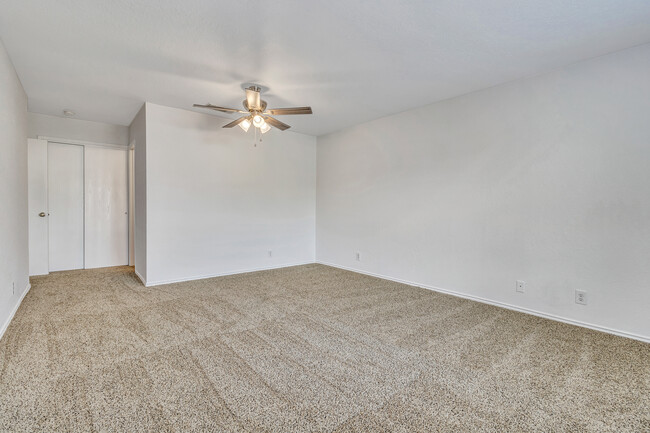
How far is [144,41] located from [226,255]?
304 cm

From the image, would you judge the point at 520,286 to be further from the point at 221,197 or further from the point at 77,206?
the point at 77,206

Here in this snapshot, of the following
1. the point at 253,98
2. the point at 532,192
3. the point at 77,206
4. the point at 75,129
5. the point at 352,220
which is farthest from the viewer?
the point at 352,220

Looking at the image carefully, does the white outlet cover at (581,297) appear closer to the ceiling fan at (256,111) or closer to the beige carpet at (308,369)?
the beige carpet at (308,369)

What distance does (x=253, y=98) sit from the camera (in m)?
3.22

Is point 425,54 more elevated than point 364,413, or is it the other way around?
point 425,54

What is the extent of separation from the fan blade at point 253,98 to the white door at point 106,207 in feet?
10.9

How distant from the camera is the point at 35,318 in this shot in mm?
2791

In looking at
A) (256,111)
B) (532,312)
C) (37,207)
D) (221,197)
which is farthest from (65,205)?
(532,312)

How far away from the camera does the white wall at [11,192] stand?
8.09 feet

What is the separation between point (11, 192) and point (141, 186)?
1436mm

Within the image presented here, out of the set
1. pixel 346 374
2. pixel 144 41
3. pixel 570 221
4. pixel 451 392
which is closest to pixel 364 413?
pixel 346 374

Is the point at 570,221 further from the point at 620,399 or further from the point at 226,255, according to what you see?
the point at 226,255

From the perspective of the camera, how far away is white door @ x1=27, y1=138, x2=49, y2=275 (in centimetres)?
441

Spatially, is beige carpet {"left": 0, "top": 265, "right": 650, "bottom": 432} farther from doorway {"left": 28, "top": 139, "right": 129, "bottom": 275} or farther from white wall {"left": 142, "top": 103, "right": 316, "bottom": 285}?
doorway {"left": 28, "top": 139, "right": 129, "bottom": 275}
